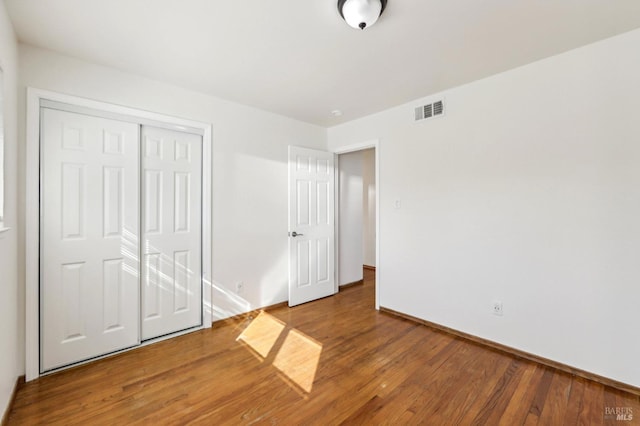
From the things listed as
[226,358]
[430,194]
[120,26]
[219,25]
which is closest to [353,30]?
[219,25]

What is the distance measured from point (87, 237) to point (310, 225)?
2.35 m

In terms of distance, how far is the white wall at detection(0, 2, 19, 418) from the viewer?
1570 mm

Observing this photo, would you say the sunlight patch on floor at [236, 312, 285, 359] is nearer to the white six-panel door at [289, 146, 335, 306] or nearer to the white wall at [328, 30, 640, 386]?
the white six-panel door at [289, 146, 335, 306]

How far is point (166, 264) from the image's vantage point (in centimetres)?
268

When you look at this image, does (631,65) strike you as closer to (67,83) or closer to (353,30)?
(353,30)

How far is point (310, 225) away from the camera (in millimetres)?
3791

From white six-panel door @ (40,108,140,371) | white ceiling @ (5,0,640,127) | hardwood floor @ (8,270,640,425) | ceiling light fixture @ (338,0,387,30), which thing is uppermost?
white ceiling @ (5,0,640,127)

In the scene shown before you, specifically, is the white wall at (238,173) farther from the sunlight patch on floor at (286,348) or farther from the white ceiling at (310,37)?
the sunlight patch on floor at (286,348)

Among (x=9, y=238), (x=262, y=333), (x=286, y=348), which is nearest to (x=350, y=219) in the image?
(x=262, y=333)

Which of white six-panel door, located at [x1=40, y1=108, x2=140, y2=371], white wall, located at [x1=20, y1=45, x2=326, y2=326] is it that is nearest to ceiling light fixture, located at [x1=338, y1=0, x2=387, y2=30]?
white wall, located at [x1=20, y1=45, x2=326, y2=326]

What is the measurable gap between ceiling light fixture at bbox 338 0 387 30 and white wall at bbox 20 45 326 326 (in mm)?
1851

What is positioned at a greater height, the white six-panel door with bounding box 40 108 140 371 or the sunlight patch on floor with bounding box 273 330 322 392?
the white six-panel door with bounding box 40 108 140 371

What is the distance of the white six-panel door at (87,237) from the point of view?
2096 millimetres

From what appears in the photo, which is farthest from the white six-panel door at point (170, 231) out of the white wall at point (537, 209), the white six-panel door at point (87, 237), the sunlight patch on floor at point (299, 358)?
the white wall at point (537, 209)
